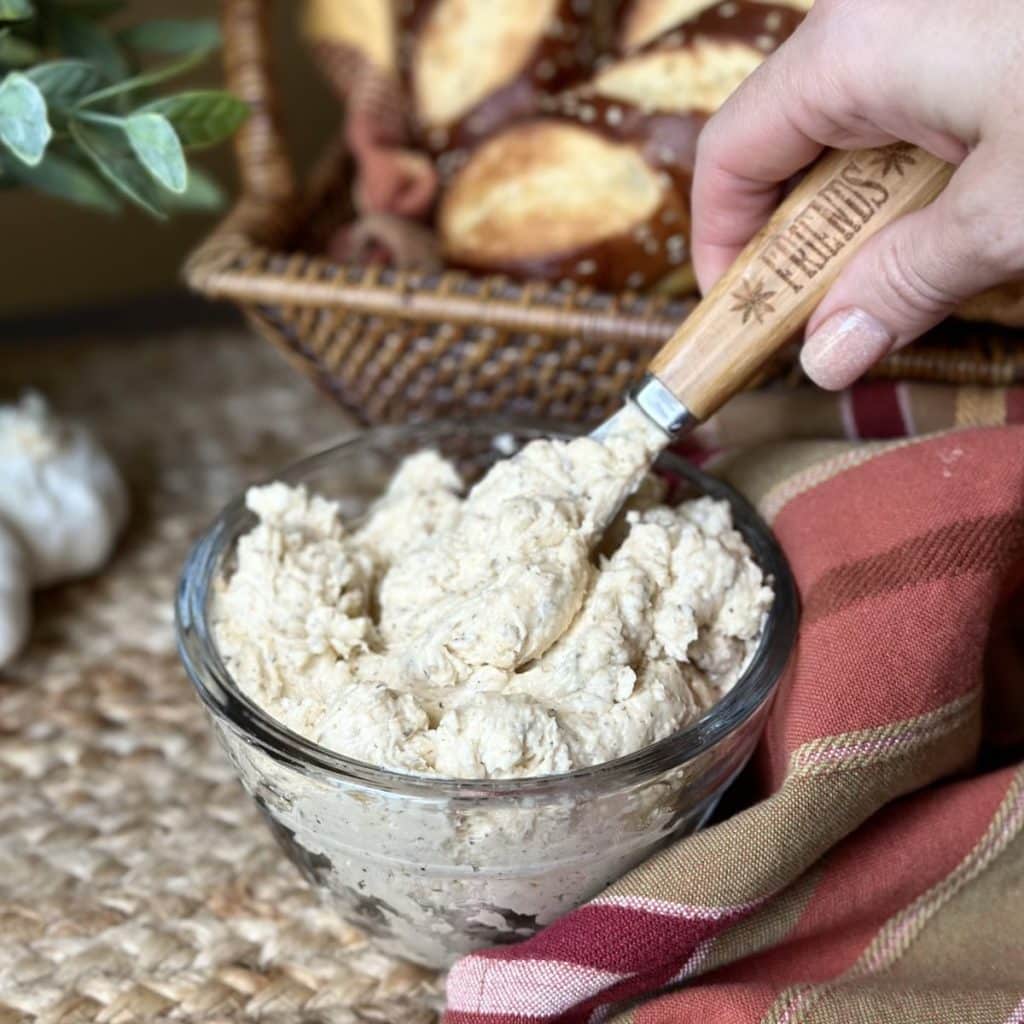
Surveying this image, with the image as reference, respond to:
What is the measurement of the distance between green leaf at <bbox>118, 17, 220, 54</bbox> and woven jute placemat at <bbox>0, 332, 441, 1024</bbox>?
0.31m

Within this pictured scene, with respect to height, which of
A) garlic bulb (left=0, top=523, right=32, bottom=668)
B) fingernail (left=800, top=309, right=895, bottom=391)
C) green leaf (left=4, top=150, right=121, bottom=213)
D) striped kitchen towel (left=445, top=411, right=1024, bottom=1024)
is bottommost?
garlic bulb (left=0, top=523, right=32, bottom=668)

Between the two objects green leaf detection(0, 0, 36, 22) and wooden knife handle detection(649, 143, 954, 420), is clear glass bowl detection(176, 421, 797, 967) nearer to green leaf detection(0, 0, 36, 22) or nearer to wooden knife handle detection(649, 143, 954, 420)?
wooden knife handle detection(649, 143, 954, 420)

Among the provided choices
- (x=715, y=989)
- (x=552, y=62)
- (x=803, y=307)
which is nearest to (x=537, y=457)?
(x=803, y=307)

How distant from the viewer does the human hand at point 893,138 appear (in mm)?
414

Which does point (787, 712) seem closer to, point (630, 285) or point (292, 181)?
point (630, 285)

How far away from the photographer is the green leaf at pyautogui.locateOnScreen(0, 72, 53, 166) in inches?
22.9

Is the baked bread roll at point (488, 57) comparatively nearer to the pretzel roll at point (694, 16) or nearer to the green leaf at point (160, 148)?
the pretzel roll at point (694, 16)

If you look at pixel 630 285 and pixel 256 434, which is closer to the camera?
pixel 630 285

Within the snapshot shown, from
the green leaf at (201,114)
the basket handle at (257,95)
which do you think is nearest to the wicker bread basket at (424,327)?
the basket handle at (257,95)

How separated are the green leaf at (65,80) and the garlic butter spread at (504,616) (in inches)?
9.8

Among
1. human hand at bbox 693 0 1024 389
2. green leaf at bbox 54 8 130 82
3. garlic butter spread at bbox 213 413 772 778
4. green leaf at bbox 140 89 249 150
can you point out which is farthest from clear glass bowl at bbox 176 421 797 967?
green leaf at bbox 54 8 130 82

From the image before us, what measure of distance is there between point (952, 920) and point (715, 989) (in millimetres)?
126

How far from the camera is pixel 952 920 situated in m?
0.53

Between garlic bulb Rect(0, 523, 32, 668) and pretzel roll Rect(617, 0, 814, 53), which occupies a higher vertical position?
pretzel roll Rect(617, 0, 814, 53)
